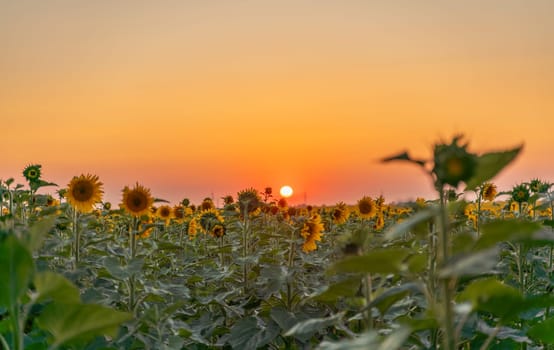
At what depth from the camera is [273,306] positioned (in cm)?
382

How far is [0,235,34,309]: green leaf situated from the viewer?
148cm

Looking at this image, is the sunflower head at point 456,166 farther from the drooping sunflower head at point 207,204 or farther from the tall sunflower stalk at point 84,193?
the drooping sunflower head at point 207,204

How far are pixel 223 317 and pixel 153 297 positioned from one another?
775mm

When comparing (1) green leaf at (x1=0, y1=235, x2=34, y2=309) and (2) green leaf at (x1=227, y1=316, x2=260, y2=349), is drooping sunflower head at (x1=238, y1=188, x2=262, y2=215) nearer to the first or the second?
(2) green leaf at (x1=227, y1=316, x2=260, y2=349)

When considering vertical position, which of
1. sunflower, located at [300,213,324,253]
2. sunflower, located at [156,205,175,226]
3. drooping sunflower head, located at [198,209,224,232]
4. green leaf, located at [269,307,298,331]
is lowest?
green leaf, located at [269,307,298,331]

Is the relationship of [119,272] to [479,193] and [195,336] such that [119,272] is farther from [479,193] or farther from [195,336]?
[479,193]

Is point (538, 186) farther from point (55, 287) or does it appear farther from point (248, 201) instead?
point (55, 287)

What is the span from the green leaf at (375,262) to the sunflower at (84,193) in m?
3.76

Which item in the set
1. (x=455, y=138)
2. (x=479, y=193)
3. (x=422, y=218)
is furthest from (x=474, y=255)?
(x=479, y=193)

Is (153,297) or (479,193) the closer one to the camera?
(153,297)

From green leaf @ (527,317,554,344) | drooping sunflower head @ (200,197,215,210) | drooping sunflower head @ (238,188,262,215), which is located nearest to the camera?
green leaf @ (527,317,554,344)

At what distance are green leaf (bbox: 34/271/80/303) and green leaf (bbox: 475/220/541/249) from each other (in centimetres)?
98

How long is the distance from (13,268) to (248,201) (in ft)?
11.2

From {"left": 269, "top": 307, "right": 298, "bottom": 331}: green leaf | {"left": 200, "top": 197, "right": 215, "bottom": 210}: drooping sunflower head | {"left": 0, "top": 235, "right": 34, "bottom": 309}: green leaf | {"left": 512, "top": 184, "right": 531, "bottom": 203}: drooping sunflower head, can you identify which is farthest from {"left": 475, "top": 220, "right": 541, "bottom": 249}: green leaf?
{"left": 200, "top": 197, "right": 215, "bottom": 210}: drooping sunflower head
